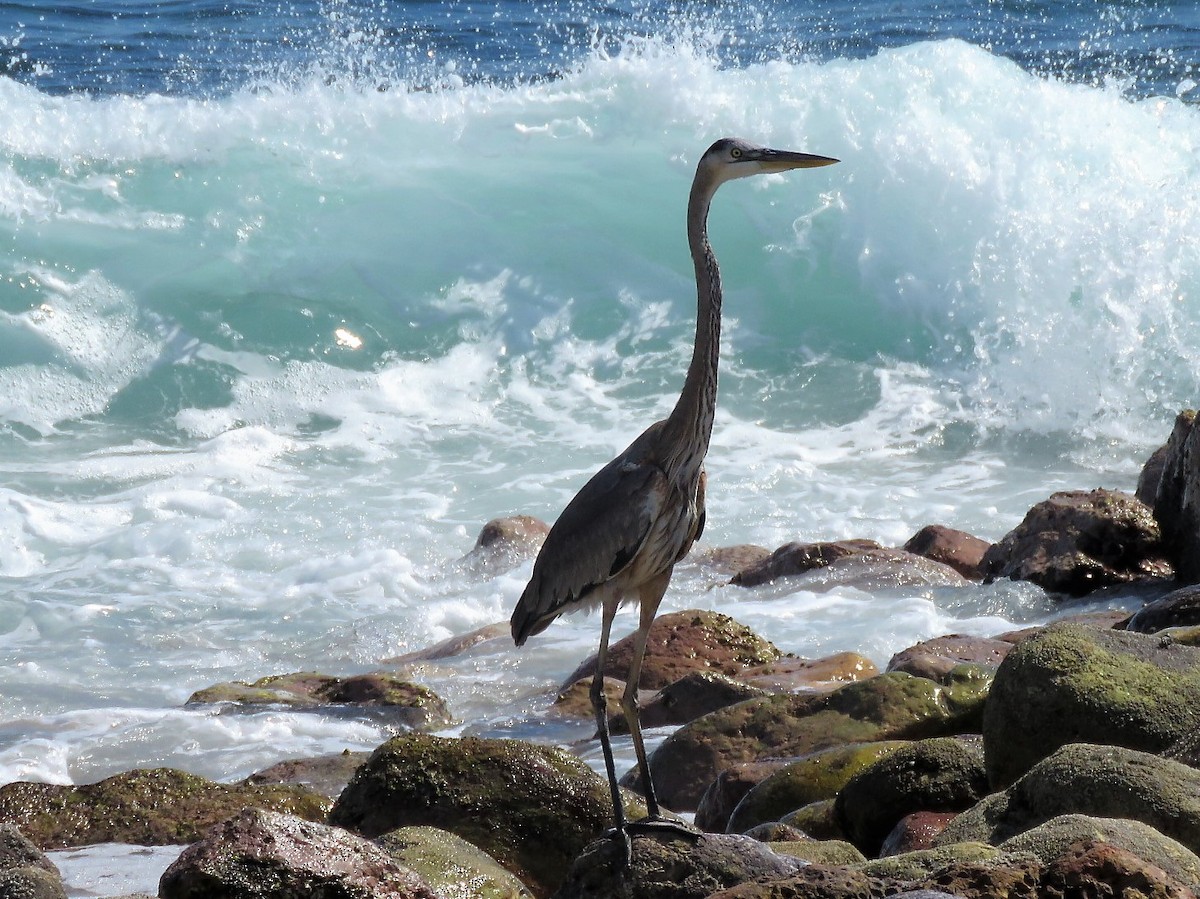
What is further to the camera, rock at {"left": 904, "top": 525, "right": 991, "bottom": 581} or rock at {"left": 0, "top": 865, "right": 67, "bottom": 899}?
rock at {"left": 904, "top": 525, "right": 991, "bottom": 581}

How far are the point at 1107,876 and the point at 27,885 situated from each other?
254 cm

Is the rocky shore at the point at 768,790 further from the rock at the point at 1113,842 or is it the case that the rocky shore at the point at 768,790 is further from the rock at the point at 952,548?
the rock at the point at 952,548

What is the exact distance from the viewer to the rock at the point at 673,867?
3.69 meters

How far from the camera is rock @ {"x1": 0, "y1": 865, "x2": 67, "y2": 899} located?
3730mm

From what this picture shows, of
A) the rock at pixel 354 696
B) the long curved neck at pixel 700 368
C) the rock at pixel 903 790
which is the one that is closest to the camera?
the rock at pixel 903 790

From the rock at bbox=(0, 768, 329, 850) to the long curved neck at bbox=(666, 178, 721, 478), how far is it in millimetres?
1916

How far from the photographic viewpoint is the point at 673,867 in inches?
148

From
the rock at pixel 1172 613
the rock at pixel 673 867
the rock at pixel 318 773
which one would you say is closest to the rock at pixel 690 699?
the rock at pixel 318 773

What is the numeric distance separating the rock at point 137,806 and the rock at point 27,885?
5.31 ft

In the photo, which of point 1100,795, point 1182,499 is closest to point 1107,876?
point 1100,795

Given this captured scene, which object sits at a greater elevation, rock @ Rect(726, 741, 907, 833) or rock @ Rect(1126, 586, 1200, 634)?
rock @ Rect(1126, 586, 1200, 634)

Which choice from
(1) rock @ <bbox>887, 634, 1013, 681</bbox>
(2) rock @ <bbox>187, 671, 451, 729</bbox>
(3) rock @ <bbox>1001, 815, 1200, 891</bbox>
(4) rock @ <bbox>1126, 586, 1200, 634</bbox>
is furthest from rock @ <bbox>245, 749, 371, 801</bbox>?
(3) rock @ <bbox>1001, 815, 1200, 891</bbox>

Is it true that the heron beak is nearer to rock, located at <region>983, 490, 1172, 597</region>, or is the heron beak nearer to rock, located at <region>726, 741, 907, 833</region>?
rock, located at <region>726, 741, 907, 833</region>

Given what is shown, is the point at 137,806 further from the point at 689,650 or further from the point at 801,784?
the point at 689,650
